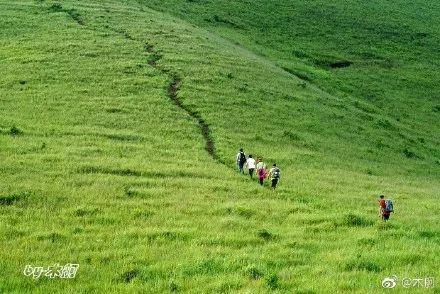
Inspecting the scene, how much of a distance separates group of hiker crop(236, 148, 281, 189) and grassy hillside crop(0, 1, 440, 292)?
1.88ft

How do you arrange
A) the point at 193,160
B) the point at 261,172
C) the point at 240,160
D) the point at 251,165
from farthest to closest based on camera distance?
the point at 193,160 < the point at 240,160 < the point at 251,165 < the point at 261,172

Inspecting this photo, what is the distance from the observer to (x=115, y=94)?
135ft

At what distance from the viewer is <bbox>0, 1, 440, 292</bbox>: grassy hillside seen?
1545 centimetres

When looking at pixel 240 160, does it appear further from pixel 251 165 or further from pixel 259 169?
pixel 259 169

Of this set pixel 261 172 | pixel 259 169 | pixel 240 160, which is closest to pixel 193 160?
pixel 240 160

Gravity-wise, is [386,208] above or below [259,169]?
above

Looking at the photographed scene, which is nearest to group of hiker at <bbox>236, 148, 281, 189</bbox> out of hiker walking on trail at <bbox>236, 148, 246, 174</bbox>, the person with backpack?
hiker walking on trail at <bbox>236, 148, 246, 174</bbox>

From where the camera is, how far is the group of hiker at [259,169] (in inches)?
1047

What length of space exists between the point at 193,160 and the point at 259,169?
14.4ft

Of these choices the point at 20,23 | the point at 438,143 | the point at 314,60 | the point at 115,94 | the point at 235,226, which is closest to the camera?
the point at 235,226

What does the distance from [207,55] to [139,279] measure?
42066mm

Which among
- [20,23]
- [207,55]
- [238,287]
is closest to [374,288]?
[238,287]

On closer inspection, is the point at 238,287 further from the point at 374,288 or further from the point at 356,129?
the point at 356,129

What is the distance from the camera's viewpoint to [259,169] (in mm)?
27656
